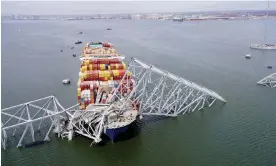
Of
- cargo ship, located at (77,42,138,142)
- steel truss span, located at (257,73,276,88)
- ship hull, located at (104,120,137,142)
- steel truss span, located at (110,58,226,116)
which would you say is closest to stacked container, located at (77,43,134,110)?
cargo ship, located at (77,42,138,142)

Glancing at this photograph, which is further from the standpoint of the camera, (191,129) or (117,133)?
(191,129)

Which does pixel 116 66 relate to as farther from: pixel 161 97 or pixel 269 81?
pixel 269 81

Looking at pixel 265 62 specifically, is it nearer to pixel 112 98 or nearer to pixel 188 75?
pixel 188 75

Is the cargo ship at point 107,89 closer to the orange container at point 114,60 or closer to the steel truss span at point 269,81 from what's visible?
the orange container at point 114,60

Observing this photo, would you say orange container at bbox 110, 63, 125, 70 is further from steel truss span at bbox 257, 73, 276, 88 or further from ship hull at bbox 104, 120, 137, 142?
steel truss span at bbox 257, 73, 276, 88

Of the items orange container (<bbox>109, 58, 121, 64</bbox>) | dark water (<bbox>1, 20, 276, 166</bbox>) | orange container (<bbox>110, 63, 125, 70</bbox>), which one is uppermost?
orange container (<bbox>109, 58, 121, 64</bbox>)

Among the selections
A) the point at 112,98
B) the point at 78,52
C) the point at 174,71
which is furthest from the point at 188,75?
the point at 78,52

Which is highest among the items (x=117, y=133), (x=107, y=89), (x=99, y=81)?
(x=99, y=81)

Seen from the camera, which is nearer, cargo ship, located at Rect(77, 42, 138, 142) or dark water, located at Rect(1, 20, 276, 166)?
dark water, located at Rect(1, 20, 276, 166)

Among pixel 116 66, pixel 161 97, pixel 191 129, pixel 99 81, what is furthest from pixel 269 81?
pixel 99 81
